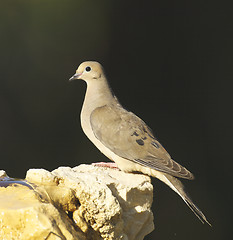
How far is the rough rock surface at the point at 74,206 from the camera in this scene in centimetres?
185

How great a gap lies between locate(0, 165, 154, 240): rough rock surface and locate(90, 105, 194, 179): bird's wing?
0.24 metres

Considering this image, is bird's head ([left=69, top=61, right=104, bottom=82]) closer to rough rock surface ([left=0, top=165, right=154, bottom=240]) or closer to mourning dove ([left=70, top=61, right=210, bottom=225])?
mourning dove ([left=70, top=61, right=210, bottom=225])

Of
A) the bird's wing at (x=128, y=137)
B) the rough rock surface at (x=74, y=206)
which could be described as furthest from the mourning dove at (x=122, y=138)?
the rough rock surface at (x=74, y=206)

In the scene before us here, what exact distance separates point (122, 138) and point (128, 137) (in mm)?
41

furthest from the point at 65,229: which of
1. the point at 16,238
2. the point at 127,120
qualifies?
the point at 127,120

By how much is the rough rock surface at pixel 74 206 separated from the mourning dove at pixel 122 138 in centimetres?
23

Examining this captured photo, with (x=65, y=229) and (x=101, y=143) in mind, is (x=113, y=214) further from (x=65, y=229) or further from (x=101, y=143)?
(x=101, y=143)

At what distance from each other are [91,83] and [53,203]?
136 centimetres

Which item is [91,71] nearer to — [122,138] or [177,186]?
[122,138]

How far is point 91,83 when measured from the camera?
329 cm

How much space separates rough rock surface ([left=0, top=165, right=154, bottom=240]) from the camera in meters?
1.85

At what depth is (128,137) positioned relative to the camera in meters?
3.00

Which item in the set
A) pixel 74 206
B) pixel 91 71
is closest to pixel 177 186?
pixel 74 206

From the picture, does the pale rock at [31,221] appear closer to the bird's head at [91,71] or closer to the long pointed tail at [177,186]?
the long pointed tail at [177,186]
